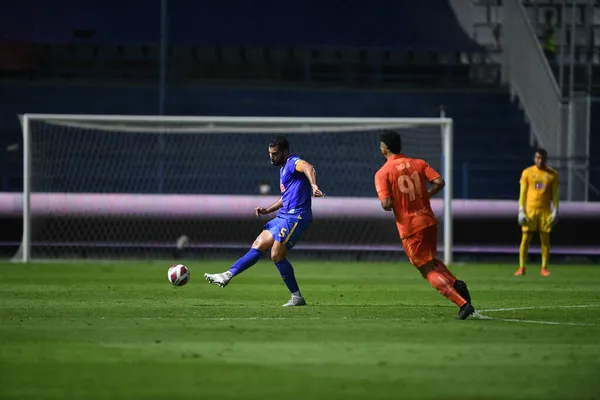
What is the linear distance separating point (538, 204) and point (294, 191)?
26.7 ft

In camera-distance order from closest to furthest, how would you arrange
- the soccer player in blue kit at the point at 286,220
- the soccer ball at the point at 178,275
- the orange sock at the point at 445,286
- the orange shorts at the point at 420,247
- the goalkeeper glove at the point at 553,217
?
the orange sock at the point at 445,286
the orange shorts at the point at 420,247
the soccer player in blue kit at the point at 286,220
the soccer ball at the point at 178,275
the goalkeeper glove at the point at 553,217

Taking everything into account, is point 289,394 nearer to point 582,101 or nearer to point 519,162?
point 582,101

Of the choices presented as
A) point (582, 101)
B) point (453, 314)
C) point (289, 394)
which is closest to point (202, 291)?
point (453, 314)

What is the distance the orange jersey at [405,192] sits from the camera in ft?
38.3

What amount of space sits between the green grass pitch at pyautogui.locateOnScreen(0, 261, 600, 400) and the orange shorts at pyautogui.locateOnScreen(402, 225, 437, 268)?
1.87ft

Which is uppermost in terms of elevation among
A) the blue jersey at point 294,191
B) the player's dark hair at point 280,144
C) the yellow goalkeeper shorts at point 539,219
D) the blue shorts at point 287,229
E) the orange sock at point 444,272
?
the player's dark hair at point 280,144

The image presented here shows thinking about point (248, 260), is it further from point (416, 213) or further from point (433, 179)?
point (433, 179)

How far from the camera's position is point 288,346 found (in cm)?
941

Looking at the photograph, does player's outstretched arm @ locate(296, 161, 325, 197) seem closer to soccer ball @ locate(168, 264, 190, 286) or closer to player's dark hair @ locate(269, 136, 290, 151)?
player's dark hair @ locate(269, 136, 290, 151)

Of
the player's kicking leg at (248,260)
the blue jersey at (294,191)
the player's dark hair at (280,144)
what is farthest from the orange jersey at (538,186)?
the player's kicking leg at (248,260)

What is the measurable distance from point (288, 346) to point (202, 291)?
7.00 meters

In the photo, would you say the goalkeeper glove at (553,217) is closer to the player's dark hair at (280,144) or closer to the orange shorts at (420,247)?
the player's dark hair at (280,144)

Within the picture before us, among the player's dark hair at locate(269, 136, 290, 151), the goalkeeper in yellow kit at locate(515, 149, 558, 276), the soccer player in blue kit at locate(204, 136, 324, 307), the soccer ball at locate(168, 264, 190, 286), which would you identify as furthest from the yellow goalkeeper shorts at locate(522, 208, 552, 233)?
the player's dark hair at locate(269, 136, 290, 151)

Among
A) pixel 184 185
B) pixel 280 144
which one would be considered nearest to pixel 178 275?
pixel 280 144
